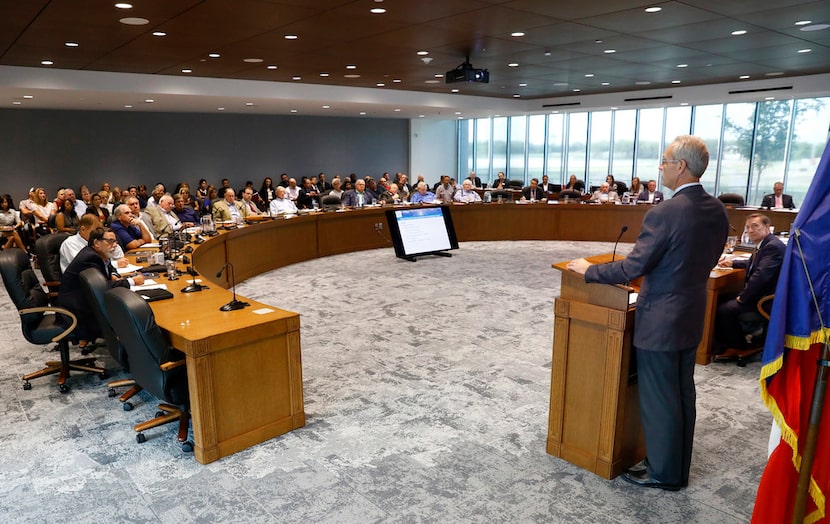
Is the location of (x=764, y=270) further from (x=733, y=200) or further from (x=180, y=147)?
(x=180, y=147)

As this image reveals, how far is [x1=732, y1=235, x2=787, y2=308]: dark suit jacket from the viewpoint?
459cm

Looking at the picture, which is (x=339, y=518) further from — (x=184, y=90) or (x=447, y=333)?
(x=184, y=90)

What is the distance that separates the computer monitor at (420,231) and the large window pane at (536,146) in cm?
1013

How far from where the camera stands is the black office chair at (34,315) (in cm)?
434

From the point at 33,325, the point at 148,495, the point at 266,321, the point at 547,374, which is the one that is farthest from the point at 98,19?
the point at 547,374

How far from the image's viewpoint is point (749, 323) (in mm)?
4930

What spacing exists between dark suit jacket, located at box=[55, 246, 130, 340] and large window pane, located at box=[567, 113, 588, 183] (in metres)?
16.1

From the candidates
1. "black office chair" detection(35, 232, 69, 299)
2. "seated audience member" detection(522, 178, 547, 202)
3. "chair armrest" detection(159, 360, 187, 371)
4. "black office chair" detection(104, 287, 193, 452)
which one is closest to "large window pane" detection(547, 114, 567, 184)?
"seated audience member" detection(522, 178, 547, 202)

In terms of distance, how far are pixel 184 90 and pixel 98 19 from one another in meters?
5.17

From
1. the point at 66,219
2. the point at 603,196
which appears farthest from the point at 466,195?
the point at 66,219

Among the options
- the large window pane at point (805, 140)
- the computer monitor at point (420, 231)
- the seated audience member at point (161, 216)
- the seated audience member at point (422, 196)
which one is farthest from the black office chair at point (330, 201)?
the large window pane at point (805, 140)

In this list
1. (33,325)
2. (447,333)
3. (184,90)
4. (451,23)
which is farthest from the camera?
(184,90)

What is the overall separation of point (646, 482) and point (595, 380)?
23.3 inches

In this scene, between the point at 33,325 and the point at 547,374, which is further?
the point at 547,374
